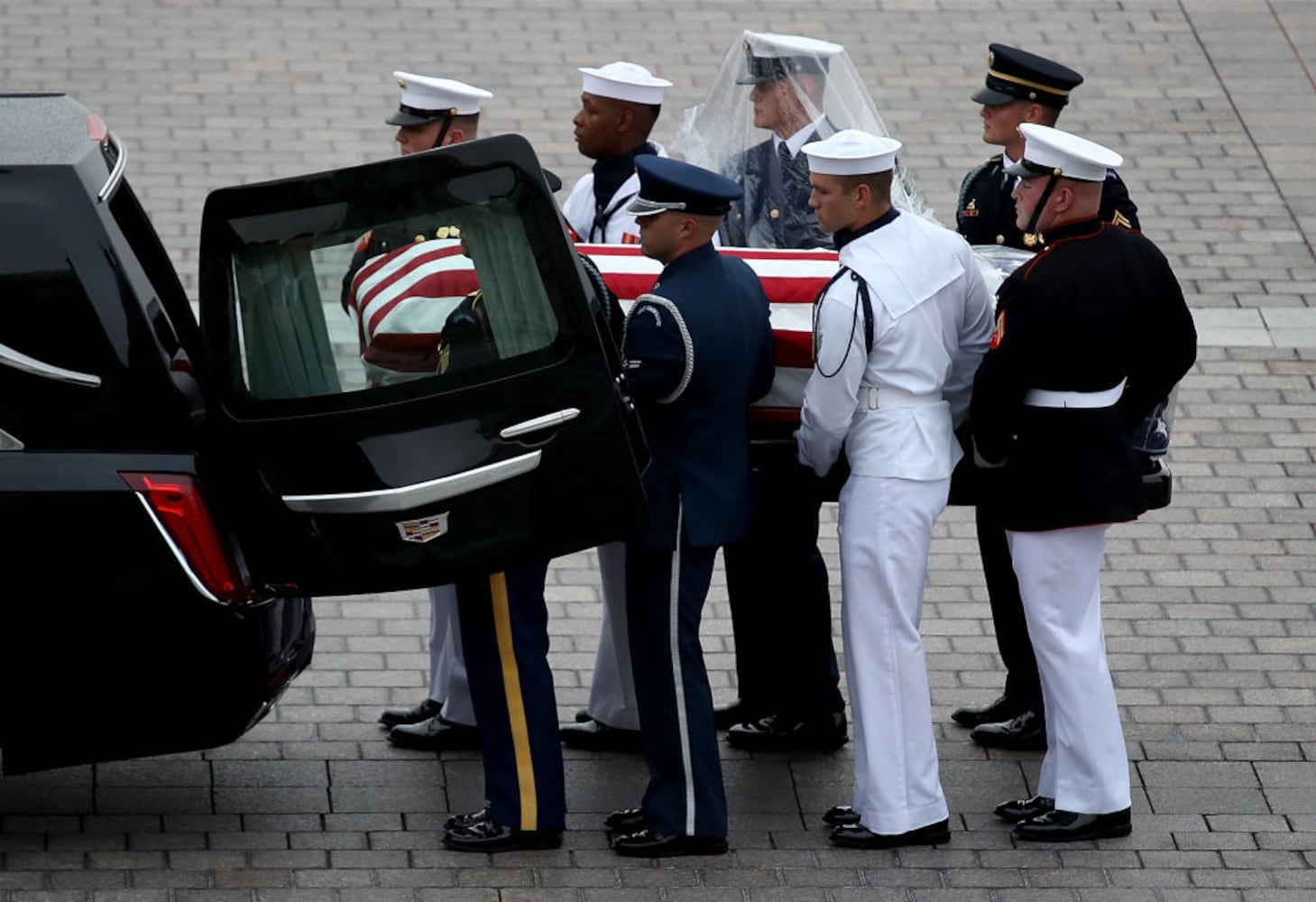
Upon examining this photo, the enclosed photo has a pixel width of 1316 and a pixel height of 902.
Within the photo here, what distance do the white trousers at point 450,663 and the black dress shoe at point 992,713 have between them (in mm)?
1458

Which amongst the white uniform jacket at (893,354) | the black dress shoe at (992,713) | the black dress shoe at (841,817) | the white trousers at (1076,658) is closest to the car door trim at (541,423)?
the white uniform jacket at (893,354)

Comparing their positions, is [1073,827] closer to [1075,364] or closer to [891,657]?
[891,657]

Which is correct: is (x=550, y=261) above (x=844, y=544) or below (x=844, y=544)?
above

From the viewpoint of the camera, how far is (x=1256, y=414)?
28.6ft

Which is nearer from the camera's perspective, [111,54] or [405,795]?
[405,795]

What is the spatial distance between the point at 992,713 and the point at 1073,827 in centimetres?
76

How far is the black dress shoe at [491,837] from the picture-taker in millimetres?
5695

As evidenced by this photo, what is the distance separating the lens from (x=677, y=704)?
5.76m

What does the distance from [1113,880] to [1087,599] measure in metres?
0.73

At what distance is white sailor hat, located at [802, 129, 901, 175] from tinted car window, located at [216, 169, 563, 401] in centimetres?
86

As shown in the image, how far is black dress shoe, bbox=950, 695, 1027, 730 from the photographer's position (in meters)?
6.54

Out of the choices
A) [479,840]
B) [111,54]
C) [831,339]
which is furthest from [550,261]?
[111,54]

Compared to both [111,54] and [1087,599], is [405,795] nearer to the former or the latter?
[1087,599]

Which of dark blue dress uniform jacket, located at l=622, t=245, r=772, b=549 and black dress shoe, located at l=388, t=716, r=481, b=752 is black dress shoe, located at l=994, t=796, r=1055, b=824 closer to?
dark blue dress uniform jacket, located at l=622, t=245, r=772, b=549
